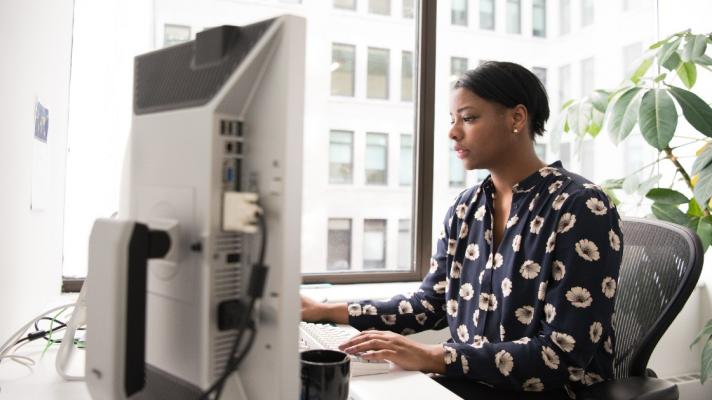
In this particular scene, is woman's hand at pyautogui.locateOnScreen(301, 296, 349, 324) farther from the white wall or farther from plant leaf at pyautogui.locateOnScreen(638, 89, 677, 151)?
plant leaf at pyautogui.locateOnScreen(638, 89, 677, 151)

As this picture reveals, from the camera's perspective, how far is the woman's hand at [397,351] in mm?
959

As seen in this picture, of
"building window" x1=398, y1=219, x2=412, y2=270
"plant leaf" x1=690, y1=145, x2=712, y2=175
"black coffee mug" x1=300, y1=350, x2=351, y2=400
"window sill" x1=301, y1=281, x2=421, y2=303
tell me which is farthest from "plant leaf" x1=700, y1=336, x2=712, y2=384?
"black coffee mug" x1=300, y1=350, x2=351, y2=400

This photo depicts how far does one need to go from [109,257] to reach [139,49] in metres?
1.64

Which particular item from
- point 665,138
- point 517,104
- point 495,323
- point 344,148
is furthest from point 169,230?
point 344,148

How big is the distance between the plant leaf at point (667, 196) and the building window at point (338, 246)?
1.16 m

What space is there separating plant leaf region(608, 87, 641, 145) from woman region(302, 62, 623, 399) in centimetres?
73

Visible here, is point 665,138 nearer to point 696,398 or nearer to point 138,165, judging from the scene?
point 696,398

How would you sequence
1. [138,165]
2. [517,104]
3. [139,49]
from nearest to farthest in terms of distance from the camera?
1. [138,165]
2. [517,104]
3. [139,49]

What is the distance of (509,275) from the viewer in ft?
4.01

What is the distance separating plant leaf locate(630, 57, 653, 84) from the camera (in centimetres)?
211

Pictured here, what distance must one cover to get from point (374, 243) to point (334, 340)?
1.44 m

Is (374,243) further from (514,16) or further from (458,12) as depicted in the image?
(514,16)

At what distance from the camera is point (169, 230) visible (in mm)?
582

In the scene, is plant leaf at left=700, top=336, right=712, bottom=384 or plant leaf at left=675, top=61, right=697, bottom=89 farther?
plant leaf at left=675, top=61, right=697, bottom=89
